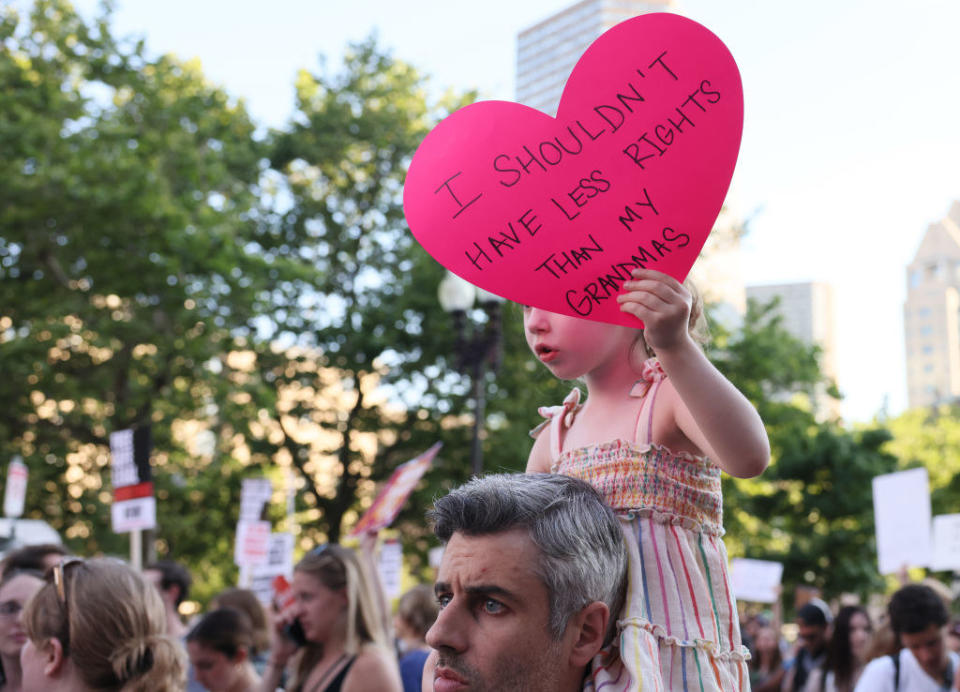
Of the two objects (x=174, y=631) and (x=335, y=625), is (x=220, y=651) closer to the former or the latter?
(x=335, y=625)

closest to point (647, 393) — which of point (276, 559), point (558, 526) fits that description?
point (558, 526)

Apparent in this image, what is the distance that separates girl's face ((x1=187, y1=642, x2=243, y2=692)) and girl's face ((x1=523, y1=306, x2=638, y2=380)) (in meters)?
3.35

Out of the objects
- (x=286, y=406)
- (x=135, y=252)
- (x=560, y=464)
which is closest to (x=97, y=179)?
(x=135, y=252)

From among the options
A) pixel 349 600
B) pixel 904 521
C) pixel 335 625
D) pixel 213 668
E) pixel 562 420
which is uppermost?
pixel 562 420

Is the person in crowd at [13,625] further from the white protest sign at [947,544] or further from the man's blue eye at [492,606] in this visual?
the white protest sign at [947,544]

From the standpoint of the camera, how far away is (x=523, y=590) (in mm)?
1707

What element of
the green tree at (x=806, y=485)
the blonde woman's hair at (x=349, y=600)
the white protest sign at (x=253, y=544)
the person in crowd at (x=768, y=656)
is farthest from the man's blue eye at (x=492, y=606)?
the green tree at (x=806, y=485)

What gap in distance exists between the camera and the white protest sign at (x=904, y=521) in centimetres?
820

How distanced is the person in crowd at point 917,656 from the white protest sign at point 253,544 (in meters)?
8.68

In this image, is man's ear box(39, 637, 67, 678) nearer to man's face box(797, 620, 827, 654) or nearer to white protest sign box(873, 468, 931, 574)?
man's face box(797, 620, 827, 654)

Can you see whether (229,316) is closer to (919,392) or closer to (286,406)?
(286,406)

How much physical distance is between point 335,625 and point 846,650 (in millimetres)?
4165

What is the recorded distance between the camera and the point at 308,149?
73.8ft

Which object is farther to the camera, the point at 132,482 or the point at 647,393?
the point at 132,482
